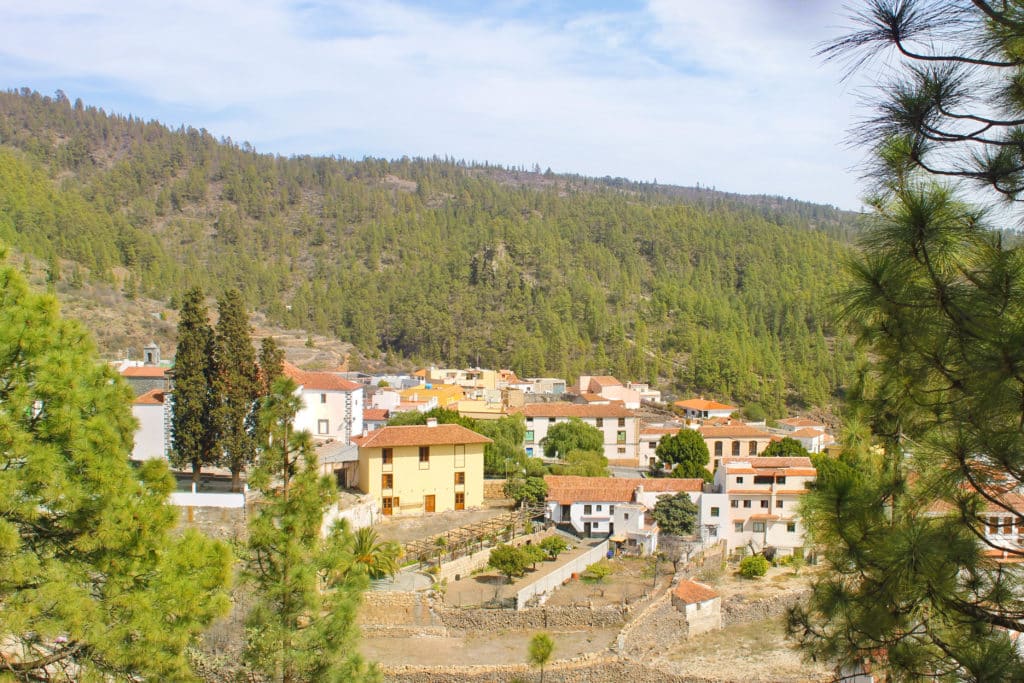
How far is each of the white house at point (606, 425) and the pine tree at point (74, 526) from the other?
29114mm

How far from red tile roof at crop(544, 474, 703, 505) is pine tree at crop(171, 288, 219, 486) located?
10.6 metres

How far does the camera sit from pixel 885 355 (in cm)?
464

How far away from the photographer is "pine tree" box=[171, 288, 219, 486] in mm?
18375

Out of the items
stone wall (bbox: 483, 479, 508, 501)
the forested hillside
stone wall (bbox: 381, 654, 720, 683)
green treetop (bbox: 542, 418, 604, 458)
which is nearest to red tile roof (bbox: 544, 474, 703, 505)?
stone wall (bbox: 483, 479, 508, 501)

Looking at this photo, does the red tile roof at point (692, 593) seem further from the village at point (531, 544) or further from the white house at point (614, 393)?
the white house at point (614, 393)

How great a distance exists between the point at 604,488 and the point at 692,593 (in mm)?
6421

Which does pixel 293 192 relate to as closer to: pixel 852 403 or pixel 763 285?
pixel 763 285

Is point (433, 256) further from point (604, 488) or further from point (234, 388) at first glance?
point (234, 388)

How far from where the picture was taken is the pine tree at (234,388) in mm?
18531

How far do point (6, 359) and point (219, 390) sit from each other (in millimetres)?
13446

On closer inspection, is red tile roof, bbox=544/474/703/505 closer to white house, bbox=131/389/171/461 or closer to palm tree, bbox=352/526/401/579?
palm tree, bbox=352/526/401/579

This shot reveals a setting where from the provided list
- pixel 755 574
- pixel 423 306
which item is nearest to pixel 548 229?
pixel 423 306

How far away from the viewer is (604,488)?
25609 millimetres

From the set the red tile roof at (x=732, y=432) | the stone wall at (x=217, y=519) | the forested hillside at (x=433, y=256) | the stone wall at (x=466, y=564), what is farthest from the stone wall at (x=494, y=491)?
the forested hillside at (x=433, y=256)
